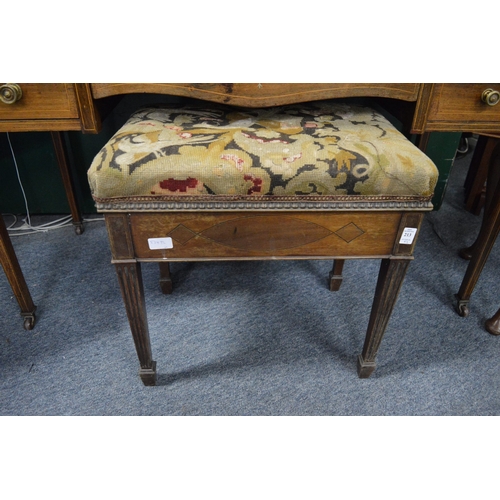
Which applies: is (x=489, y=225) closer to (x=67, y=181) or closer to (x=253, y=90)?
(x=253, y=90)

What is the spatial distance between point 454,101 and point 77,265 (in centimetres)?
101

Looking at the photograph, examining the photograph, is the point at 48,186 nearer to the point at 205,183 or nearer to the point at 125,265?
the point at 125,265

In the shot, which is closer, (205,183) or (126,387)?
(205,183)

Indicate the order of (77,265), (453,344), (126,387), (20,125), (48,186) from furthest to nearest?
(48,186), (77,265), (453,344), (126,387), (20,125)

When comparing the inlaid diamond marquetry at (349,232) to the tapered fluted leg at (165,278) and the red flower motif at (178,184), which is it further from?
the tapered fluted leg at (165,278)

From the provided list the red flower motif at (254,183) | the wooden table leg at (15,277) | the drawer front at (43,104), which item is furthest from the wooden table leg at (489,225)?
the wooden table leg at (15,277)

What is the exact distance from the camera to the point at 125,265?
0.66 m

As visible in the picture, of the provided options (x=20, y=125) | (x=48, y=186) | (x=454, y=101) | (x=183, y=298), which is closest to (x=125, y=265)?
(x=20, y=125)

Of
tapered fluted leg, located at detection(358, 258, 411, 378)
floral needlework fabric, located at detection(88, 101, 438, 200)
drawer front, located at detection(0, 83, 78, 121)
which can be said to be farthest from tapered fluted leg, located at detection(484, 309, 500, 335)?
drawer front, located at detection(0, 83, 78, 121)

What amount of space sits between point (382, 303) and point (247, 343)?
34 cm

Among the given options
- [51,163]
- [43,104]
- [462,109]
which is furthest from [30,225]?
[462,109]

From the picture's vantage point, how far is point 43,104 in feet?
2.21

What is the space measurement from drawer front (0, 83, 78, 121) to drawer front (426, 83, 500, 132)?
0.59 m

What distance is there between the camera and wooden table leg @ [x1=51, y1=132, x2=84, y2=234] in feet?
3.90
